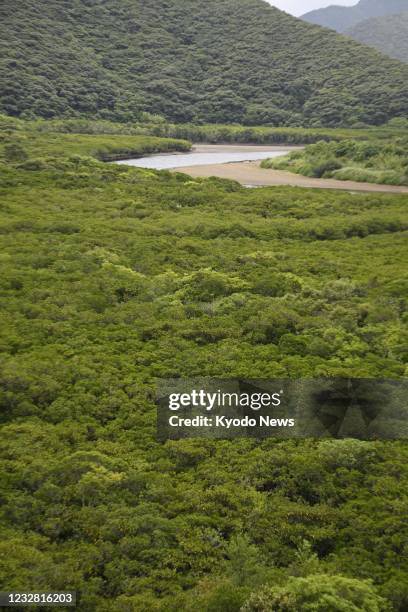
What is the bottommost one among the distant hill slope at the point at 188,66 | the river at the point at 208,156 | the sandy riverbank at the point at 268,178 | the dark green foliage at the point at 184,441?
the dark green foliage at the point at 184,441

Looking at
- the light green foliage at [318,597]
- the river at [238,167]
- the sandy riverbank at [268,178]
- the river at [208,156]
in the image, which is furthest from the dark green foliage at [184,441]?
the river at [208,156]

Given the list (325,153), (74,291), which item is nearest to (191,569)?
(74,291)

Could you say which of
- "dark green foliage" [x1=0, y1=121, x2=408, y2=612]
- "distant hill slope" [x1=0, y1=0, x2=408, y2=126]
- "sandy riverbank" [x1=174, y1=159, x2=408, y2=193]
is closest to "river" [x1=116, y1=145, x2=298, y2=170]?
"sandy riverbank" [x1=174, y1=159, x2=408, y2=193]

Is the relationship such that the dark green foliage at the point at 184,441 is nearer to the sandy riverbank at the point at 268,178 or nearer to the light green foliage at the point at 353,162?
the sandy riverbank at the point at 268,178

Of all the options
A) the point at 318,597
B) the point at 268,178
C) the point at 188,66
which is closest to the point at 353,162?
the point at 268,178

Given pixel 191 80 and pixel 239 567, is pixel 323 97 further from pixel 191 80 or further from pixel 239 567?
pixel 239 567

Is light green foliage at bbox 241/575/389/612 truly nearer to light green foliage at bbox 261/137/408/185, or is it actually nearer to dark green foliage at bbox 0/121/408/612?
dark green foliage at bbox 0/121/408/612

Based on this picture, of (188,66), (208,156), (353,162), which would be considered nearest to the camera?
(353,162)

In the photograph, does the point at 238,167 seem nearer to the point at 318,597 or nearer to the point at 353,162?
the point at 353,162
